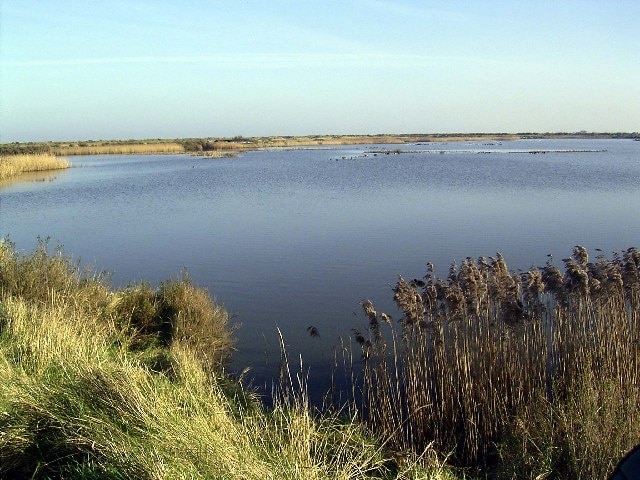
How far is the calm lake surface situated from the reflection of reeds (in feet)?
Answer: 5.01

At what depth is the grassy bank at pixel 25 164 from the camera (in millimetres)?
36344

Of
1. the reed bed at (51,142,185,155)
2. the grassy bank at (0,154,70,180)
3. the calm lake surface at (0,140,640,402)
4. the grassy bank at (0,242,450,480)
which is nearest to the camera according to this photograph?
the grassy bank at (0,242,450,480)

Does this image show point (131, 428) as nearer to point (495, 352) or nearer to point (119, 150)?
point (495, 352)

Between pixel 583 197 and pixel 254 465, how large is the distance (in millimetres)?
21304

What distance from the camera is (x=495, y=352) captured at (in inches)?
243

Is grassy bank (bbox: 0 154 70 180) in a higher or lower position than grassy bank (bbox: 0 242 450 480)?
higher

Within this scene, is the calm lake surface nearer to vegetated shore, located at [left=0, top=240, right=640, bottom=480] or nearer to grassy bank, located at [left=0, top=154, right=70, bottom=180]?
vegetated shore, located at [left=0, top=240, right=640, bottom=480]

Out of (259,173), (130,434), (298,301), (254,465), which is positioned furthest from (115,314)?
(259,173)

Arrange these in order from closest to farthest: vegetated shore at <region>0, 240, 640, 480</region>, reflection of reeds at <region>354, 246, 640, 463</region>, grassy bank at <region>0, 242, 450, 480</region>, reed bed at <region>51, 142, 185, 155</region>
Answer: grassy bank at <region>0, 242, 450, 480</region>
vegetated shore at <region>0, 240, 640, 480</region>
reflection of reeds at <region>354, 246, 640, 463</region>
reed bed at <region>51, 142, 185, 155</region>

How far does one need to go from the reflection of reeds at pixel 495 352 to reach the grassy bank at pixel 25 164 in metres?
35.2

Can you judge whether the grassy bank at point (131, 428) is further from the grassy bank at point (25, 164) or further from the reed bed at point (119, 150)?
the reed bed at point (119, 150)

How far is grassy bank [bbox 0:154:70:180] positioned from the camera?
119 ft

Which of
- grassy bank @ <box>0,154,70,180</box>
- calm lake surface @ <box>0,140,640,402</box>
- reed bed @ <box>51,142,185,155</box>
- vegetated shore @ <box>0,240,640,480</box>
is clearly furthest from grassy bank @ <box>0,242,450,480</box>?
reed bed @ <box>51,142,185,155</box>

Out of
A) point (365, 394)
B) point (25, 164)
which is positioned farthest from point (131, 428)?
point (25, 164)
